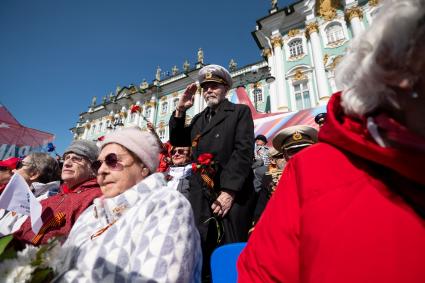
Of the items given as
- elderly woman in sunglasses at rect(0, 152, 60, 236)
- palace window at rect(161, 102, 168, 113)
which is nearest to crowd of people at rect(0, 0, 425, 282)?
elderly woman in sunglasses at rect(0, 152, 60, 236)

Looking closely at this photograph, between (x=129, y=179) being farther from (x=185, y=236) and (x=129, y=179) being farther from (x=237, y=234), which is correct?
(x=237, y=234)

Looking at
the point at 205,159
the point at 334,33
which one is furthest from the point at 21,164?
the point at 334,33

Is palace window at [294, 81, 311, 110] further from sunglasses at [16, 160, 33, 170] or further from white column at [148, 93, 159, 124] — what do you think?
white column at [148, 93, 159, 124]

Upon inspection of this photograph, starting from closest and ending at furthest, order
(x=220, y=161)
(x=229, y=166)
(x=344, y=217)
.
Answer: (x=344, y=217)
(x=229, y=166)
(x=220, y=161)

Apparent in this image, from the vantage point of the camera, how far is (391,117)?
2.90 feet

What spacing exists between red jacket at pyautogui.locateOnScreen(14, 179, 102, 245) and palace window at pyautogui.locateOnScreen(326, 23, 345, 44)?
18931mm

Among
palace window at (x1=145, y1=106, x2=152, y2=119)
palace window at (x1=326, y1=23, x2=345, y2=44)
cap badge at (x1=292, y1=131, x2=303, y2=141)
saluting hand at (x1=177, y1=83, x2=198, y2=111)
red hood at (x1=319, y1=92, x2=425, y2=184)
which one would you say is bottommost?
red hood at (x1=319, y1=92, x2=425, y2=184)

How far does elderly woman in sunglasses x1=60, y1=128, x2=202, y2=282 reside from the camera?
3.95 ft

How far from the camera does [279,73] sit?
59.2 ft

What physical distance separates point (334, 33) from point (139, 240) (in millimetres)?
20149

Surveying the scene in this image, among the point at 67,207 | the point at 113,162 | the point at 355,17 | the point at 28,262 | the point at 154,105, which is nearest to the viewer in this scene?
the point at 28,262

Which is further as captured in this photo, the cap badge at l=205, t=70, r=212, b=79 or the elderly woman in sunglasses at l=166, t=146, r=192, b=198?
the elderly woman in sunglasses at l=166, t=146, r=192, b=198

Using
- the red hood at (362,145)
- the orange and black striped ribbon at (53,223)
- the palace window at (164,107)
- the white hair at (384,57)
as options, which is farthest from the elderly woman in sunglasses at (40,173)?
the palace window at (164,107)

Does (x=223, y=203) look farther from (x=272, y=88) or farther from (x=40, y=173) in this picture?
(x=272, y=88)
